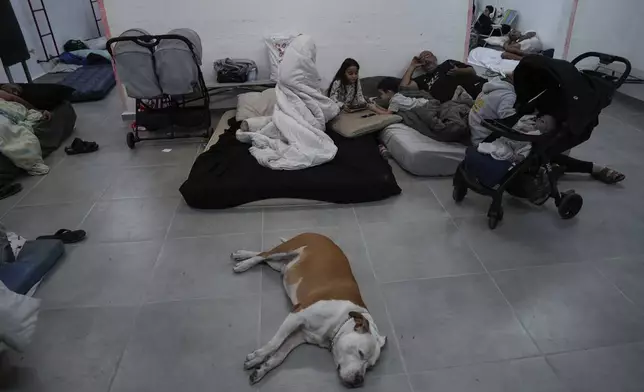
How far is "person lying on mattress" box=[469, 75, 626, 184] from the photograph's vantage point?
2.86 m

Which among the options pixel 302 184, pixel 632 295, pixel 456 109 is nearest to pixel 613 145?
pixel 456 109

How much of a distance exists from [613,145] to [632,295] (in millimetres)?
Result: 2162

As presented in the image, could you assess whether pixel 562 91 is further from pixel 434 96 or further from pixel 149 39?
pixel 149 39

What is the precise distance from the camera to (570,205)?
2.74 metres

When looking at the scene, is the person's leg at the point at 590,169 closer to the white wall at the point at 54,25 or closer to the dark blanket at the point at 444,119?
the dark blanket at the point at 444,119

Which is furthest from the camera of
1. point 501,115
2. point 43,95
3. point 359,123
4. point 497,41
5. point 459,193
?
point 497,41

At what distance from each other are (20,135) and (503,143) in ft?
12.0

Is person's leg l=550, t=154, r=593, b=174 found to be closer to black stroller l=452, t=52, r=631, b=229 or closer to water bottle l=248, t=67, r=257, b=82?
black stroller l=452, t=52, r=631, b=229

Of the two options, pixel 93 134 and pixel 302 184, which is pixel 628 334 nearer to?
pixel 302 184

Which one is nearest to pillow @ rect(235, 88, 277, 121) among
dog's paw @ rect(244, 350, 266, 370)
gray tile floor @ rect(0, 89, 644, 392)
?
gray tile floor @ rect(0, 89, 644, 392)

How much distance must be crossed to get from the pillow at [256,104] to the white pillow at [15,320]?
2.53 metres

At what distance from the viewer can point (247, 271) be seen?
2385 millimetres

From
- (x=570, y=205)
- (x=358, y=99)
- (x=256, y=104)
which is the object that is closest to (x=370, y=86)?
(x=358, y=99)

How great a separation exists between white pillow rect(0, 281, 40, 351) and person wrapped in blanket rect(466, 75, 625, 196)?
243 cm
